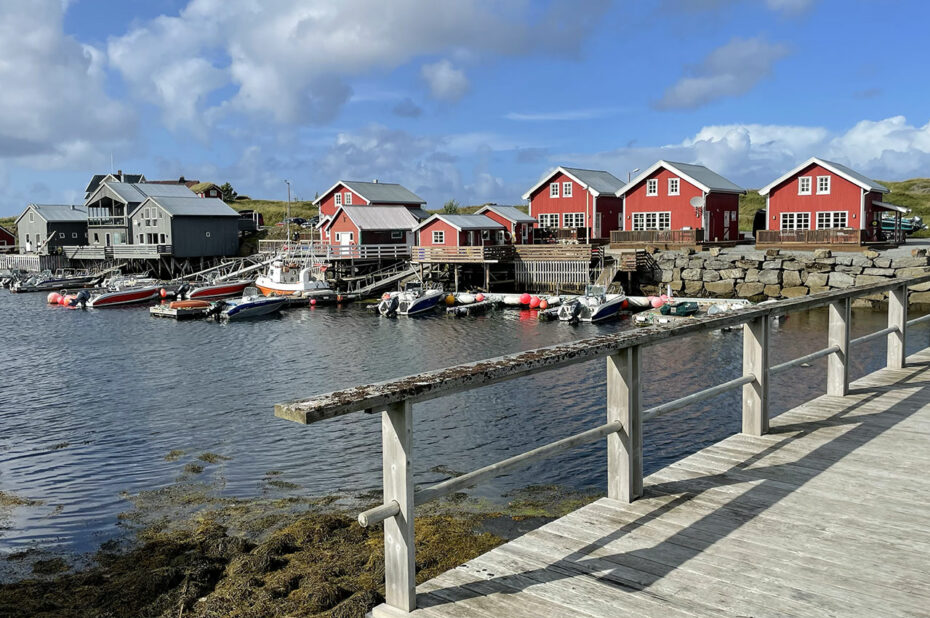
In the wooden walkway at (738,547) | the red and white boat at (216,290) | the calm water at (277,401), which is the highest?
the wooden walkway at (738,547)

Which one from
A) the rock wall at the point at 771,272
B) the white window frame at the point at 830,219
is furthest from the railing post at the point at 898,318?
the white window frame at the point at 830,219

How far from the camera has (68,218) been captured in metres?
96.1

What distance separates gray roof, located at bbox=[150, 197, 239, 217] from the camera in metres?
80.2

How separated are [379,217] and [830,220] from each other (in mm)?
37388

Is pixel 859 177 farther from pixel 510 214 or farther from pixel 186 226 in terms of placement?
pixel 186 226

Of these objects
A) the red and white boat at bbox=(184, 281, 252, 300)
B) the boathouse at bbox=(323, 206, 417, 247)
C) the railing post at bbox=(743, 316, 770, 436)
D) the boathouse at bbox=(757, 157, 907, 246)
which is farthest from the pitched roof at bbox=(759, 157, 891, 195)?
the railing post at bbox=(743, 316, 770, 436)

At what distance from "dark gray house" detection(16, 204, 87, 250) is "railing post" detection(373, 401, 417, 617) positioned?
101m

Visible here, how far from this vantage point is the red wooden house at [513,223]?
67562 mm

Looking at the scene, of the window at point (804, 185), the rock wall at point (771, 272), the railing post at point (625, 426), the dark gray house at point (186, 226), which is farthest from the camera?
the dark gray house at point (186, 226)

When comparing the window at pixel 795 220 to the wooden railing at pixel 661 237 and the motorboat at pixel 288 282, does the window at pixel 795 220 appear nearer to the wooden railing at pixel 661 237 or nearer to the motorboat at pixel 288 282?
the wooden railing at pixel 661 237

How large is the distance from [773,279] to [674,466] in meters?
46.5

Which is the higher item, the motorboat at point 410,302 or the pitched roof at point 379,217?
the pitched roof at point 379,217

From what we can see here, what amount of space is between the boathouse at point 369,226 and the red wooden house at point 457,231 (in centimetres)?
650

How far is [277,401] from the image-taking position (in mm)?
27562
